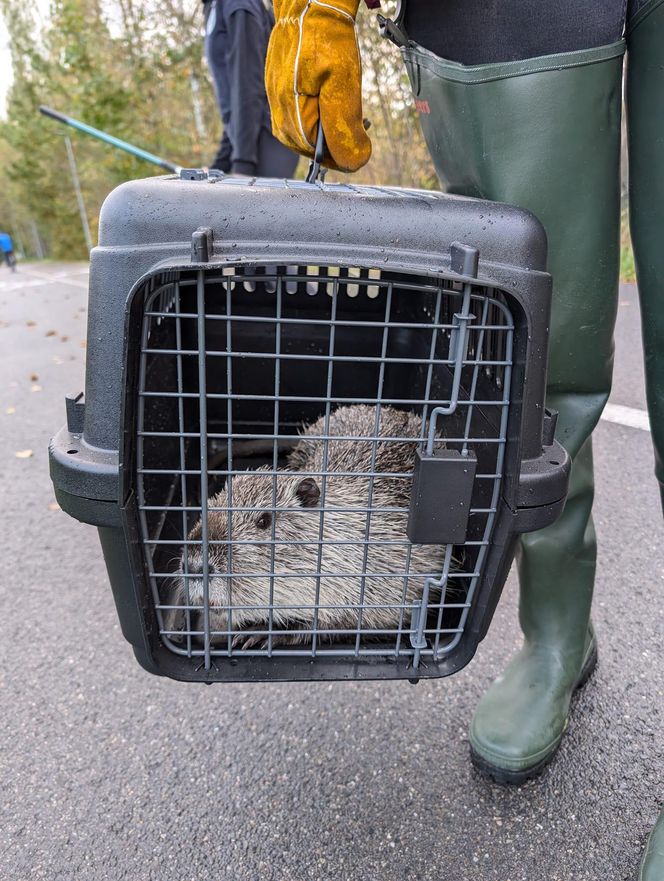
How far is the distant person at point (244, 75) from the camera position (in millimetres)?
3957

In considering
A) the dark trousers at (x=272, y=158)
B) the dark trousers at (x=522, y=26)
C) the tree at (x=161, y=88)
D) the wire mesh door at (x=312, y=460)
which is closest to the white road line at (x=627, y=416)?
the wire mesh door at (x=312, y=460)

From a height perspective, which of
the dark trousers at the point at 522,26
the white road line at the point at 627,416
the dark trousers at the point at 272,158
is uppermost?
the dark trousers at the point at 522,26

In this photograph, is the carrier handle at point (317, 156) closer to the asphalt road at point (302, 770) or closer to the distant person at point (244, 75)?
the asphalt road at point (302, 770)

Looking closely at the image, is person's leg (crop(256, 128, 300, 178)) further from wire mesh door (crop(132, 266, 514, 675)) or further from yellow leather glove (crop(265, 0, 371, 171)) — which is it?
yellow leather glove (crop(265, 0, 371, 171))

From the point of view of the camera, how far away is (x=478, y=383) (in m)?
1.23

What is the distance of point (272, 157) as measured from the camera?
14.9 feet

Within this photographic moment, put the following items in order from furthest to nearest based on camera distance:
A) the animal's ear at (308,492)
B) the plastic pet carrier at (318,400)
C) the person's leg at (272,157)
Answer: the person's leg at (272,157) < the animal's ear at (308,492) < the plastic pet carrier at (318,400)

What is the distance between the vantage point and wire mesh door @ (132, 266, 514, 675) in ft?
3.16

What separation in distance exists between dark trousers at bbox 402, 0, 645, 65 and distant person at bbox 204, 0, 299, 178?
3168 mm

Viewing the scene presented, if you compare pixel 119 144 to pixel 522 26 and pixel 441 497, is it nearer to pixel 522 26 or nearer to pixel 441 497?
pixel 522 26

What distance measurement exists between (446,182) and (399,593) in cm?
103

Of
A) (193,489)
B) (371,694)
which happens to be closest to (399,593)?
(371,694)

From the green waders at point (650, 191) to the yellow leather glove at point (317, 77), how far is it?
51 centimetres

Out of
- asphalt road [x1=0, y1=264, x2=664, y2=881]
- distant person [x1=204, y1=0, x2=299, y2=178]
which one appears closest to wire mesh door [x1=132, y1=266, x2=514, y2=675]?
asphalt road [x1=0, y1=264, x2=664, y2=881]
